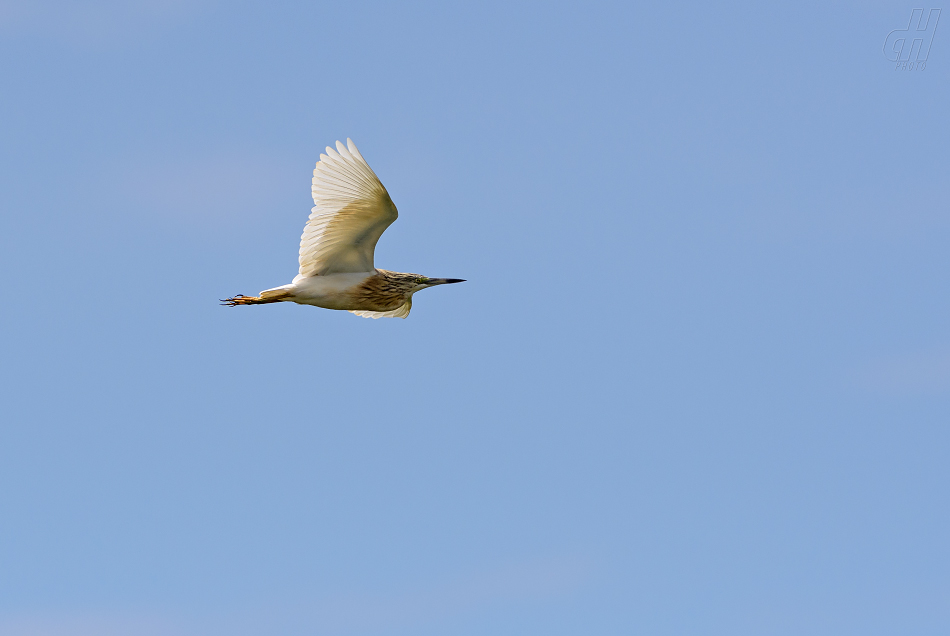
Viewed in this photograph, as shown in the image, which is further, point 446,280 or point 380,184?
point 446,280

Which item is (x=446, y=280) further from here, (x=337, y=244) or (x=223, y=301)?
(x=223, y=301)

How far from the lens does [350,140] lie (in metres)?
17.0

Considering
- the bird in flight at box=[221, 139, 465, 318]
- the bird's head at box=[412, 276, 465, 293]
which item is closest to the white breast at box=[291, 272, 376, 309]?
the bird in flight at box=[221, 139, 465, 318]

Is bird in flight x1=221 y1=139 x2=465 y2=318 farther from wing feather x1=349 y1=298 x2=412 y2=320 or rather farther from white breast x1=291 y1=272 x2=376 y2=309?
wing feather x1=349 y1=298 x2=412 y2=320

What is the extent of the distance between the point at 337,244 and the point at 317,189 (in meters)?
1.01

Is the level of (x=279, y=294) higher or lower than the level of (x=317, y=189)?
lower

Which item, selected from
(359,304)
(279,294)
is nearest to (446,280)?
(359,304)

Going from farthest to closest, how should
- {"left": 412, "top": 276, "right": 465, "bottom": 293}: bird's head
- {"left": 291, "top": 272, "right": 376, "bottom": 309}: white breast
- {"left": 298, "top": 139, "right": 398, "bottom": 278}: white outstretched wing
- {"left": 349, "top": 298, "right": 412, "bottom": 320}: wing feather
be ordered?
{"left": 349, "top": 298, "right": 412, "bottom": 320}: wing feather < {"left": 412, "top": 276, "right": 465, "bottom": 293}: bird's head < {"left": 291, "top": 272, "right": 376, "bottom": 309}: white breast < {"left": 298, "top": 139, "right": 398, "bottom": 278}: white outstretched wing

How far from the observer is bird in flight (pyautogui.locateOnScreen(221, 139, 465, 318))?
1722 cm

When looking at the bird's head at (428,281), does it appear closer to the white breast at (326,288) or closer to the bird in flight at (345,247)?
the bird in flight at (345,247)

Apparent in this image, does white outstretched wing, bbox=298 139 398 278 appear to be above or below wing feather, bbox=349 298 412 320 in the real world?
above

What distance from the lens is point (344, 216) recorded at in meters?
17.7

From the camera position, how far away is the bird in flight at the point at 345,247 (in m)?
17.2

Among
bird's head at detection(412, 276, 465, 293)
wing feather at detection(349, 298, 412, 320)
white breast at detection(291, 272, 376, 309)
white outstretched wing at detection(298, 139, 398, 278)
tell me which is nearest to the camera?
white outstretched wing at detection(298, 139, 398, 278)
